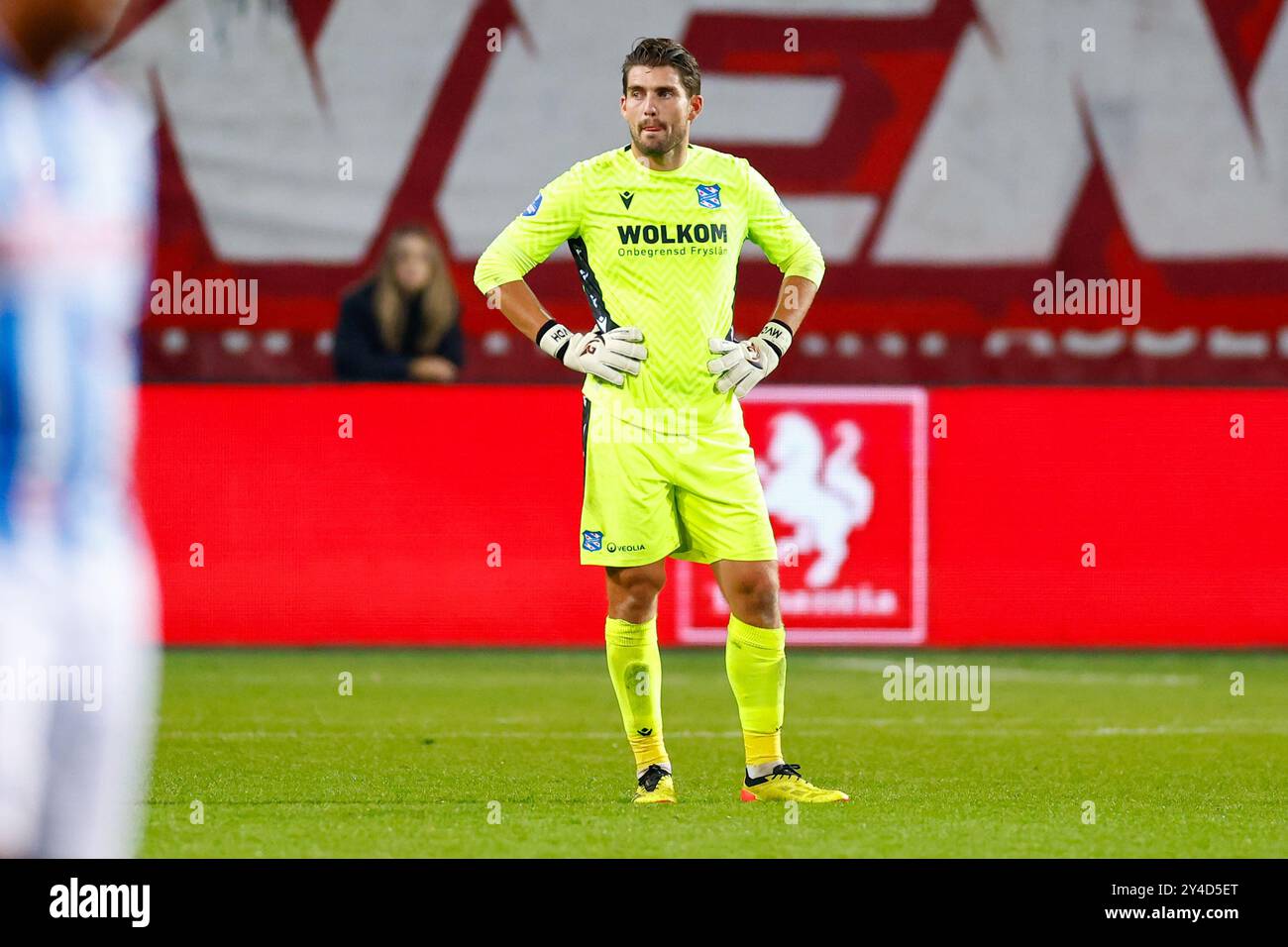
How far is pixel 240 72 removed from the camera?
38.4 ft

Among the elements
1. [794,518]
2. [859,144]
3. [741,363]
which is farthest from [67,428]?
[859,144]

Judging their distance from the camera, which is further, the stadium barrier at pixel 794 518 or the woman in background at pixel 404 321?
the woman in background at pixel 404 321

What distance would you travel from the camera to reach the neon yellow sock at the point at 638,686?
579 cm

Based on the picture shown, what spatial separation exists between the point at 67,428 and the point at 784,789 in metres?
3.68

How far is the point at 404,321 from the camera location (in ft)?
35.4

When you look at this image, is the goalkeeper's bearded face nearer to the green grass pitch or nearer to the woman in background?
the green grass pitch

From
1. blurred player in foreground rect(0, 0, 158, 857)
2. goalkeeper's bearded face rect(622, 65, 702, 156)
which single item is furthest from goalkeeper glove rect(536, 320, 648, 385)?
blurred player in foreground rect(0, 0, 158, 857)

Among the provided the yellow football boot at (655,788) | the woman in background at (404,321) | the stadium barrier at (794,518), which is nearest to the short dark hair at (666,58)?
the yellow football boot at (655,788)

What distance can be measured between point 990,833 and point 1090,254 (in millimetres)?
6886

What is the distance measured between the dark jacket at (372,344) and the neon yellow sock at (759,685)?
16.0 feet

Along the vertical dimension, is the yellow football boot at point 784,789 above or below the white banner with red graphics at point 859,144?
below

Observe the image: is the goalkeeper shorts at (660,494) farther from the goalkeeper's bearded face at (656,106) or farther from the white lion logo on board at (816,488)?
the white lion logo on board at (816,488)

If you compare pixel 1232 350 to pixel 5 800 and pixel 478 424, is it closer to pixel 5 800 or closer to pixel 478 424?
pixel 478 424
